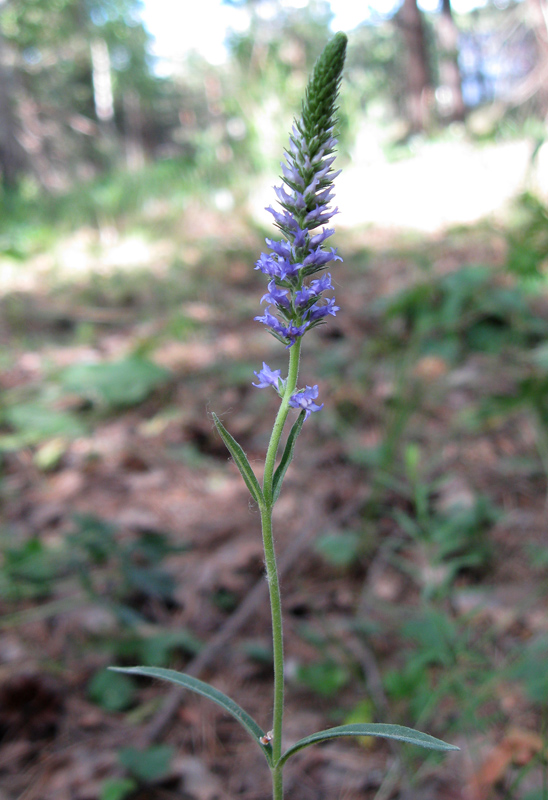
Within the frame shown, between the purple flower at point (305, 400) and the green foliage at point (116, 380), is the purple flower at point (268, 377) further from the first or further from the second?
the green foliage at point (116, 380)

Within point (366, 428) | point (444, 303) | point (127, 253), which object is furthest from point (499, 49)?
point (366, 428)

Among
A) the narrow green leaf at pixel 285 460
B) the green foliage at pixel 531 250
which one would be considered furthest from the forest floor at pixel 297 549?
the narrow green leaf at pixel 285 460

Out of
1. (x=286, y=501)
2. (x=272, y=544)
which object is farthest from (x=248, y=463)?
(x=286, y=501)

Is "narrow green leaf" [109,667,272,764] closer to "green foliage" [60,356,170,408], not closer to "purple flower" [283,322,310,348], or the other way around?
"purple flower" [283,322,310,348]

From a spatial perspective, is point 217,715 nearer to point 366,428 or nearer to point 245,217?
point 366,428

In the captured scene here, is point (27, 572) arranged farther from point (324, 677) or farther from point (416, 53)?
point (416, 53)

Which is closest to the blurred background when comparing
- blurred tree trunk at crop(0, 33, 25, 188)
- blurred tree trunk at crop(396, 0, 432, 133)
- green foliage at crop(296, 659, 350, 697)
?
green foliage at crop(296, 659, 350, 697)
